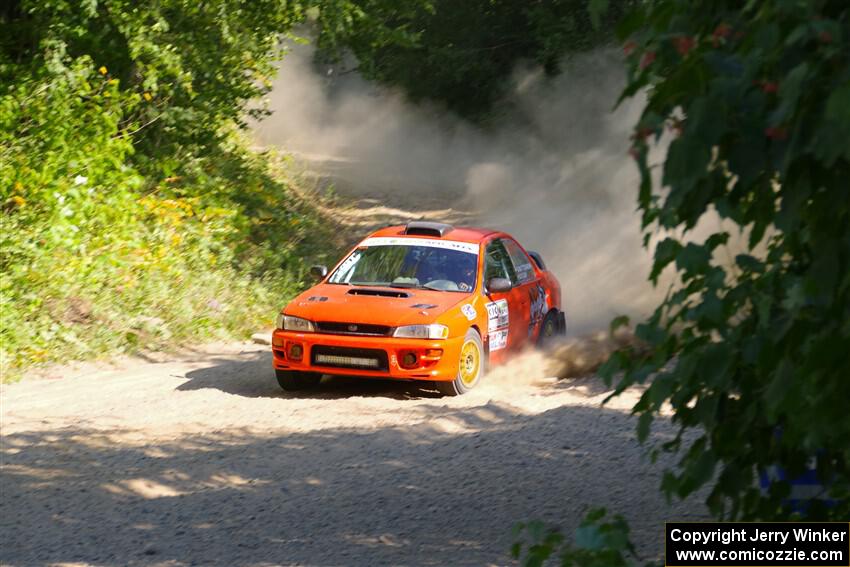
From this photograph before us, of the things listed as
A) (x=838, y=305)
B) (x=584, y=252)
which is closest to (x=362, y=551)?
(x=838, y=305)

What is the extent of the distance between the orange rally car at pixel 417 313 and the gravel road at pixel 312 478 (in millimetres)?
438

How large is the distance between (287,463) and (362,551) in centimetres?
190

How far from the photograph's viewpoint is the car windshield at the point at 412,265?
38.5 ft

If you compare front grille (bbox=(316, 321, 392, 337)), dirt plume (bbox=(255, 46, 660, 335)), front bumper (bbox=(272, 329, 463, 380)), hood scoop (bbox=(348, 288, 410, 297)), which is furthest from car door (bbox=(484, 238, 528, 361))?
dirt plume (bbox=(255, 46, 660, 335))

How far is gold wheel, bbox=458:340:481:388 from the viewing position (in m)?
11.1

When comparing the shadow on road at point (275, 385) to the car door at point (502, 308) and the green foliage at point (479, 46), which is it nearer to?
the car door at point (502, 308)

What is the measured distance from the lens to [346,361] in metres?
10.9

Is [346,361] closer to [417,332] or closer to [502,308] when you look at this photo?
[417,332]

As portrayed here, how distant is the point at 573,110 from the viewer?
28.7m

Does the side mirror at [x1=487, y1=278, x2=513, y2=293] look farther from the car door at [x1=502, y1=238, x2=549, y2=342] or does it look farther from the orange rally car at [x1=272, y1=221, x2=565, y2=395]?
the car door at [x1=502, y1=238, x2=549, y2=342]

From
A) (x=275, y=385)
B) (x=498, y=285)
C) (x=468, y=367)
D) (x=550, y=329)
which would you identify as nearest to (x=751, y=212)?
(x=468, y=367)

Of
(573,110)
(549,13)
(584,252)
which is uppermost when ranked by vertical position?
(549,13)

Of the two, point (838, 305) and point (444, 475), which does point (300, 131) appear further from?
point (838, 305)

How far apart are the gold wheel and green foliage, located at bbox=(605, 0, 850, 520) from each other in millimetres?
6991
